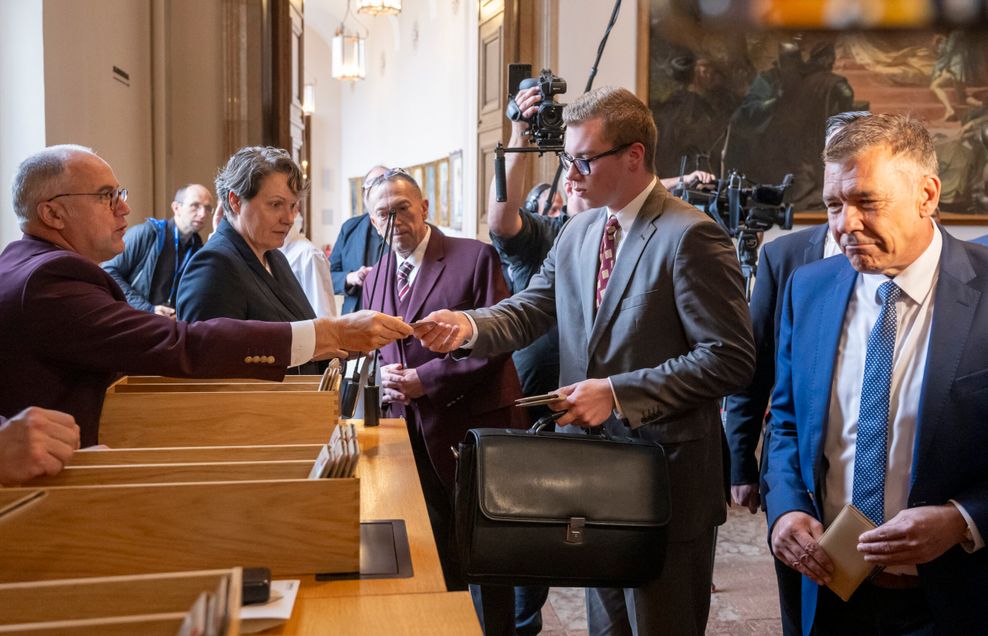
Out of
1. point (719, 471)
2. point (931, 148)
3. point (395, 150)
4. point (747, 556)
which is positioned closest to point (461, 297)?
point (719, 471)

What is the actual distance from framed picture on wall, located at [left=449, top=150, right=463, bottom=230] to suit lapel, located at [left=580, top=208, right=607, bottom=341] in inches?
329

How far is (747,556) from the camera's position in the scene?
16.0 ft

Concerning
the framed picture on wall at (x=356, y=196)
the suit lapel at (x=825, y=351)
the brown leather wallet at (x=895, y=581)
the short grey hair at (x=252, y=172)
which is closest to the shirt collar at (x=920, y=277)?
the suit lapel at (x=825, y=351)

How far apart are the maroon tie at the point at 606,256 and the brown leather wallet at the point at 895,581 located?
94cm

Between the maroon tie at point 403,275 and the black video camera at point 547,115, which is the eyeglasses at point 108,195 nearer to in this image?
the maroon tie at point 403,275

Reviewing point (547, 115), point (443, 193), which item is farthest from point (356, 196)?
point (547, 115)

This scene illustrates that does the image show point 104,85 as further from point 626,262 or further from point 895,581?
point 895,581

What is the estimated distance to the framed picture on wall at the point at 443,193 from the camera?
1190cm

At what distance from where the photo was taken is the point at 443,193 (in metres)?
12.1

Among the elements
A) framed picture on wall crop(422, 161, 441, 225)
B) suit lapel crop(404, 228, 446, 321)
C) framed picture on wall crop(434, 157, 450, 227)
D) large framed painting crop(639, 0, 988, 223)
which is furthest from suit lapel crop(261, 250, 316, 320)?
framed picture on wall crop(422, 161, 441, 225)

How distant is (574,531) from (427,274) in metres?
1.55

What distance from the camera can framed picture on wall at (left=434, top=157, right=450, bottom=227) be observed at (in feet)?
39.0

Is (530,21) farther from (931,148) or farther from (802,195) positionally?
(931,148)

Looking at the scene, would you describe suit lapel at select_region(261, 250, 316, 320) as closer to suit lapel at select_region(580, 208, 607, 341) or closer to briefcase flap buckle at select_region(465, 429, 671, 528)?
suit lapel at select_region(580, 208, 607, 341)
